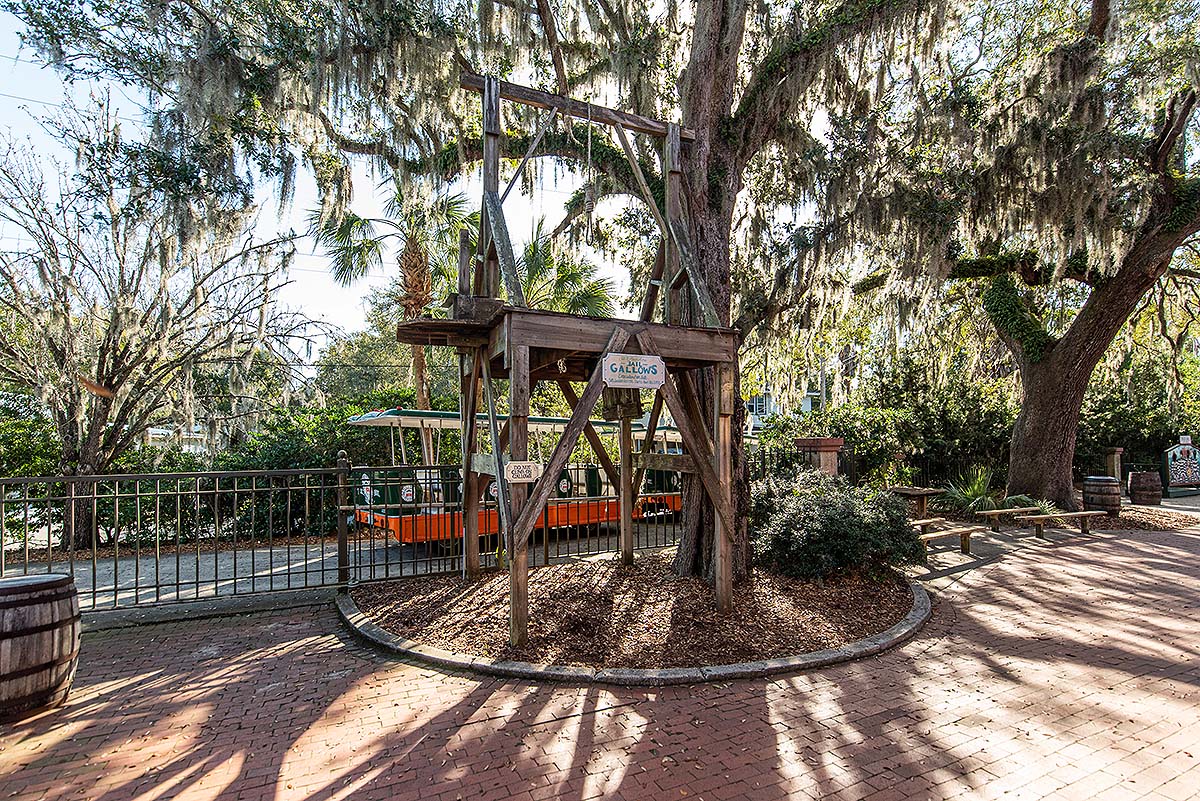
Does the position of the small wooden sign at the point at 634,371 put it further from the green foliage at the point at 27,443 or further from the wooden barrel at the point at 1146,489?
the wooden barrel at the point at 1146,489

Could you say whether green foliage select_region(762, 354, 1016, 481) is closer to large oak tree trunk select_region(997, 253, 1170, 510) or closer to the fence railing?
large oak tree trunk select_region(997, 253, 1170, 510)

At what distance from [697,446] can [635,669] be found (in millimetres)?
1940

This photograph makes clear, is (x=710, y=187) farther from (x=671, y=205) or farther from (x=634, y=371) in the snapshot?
(x=634, y=371)

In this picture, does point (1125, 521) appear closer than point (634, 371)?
No

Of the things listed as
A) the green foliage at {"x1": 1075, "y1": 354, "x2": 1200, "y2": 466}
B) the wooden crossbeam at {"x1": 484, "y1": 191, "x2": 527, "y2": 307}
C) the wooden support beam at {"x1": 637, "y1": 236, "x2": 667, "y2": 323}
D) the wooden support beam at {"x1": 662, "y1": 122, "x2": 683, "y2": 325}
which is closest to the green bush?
the wooden support beam at {"x1": 662, "y1": 122, "x2": 683, "y2": 325}

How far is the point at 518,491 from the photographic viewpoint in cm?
480

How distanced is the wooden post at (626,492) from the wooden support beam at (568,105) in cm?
318

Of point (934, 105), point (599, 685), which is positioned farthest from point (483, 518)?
point (934, 105)

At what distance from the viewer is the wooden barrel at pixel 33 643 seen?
11.9ft

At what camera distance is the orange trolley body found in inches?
300

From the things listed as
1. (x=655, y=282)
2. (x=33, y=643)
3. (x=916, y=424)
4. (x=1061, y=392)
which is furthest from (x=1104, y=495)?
(x=33, y=643)

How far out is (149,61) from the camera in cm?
763

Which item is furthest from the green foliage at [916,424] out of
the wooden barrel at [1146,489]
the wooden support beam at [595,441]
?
the wooden support beam at [595,441]

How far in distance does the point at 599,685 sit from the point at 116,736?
9.20 ft
